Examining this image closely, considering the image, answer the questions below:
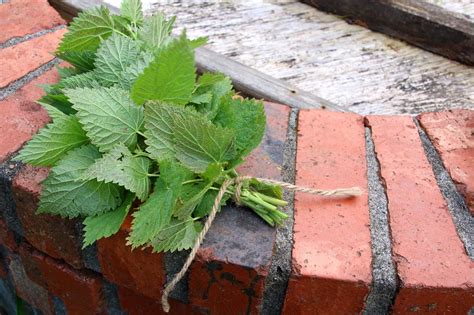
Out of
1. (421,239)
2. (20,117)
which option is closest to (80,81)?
(20,117)

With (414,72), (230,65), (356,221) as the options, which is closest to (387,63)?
(414,72)

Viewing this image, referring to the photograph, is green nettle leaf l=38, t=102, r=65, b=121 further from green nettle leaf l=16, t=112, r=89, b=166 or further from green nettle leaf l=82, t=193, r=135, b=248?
green nettle leaf l=82, t=193, r=135, b=248

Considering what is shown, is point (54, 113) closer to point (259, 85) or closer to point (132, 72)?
point (132, 72)

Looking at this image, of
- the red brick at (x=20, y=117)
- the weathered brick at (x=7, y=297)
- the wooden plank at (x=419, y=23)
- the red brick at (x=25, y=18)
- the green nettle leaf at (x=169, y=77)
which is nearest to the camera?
the green nettle leaf at (x=169, y=77)

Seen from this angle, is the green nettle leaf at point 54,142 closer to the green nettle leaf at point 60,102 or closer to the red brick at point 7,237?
the green nettle leaf at point 60,102

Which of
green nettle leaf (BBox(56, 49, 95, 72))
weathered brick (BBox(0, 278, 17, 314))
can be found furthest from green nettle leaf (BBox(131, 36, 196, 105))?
weathered brick (BBox(0, 278, 17, 314))

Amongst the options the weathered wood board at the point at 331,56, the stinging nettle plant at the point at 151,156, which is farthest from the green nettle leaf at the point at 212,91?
the weathered wood board at the point at 331,56
